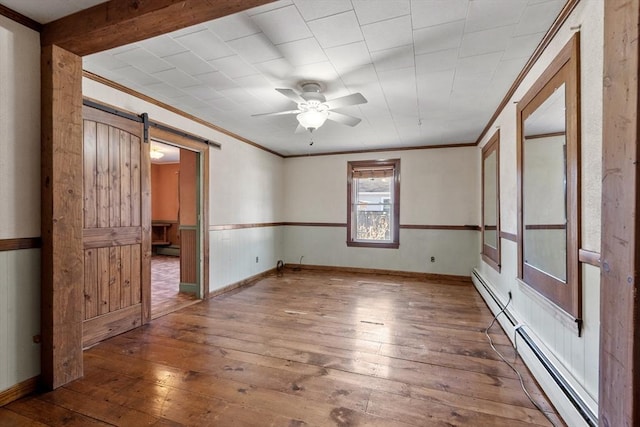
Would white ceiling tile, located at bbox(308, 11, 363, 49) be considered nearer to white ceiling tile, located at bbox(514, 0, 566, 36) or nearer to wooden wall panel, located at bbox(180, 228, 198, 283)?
white ceiling tile, located at bbox(514, 0, 566, 36)

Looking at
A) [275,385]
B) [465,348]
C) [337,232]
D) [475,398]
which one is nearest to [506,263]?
[465,348]

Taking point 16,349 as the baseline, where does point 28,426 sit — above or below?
below

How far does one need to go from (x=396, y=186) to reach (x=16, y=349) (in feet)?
17.0

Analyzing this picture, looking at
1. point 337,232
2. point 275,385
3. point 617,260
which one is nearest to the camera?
point 617,260

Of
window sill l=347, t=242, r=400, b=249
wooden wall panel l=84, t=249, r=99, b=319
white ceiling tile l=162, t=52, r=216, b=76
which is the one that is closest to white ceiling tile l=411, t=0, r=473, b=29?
white ceiling tile l=162, t=52, r=216, b=76

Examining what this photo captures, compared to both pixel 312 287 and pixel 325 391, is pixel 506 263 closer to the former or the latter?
pixel 325 391

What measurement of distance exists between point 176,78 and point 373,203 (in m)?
4.05

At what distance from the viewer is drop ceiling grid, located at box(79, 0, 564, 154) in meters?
1.79

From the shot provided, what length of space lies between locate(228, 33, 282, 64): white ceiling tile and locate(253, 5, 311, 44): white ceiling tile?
0.07m

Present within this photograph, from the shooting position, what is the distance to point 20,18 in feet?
6.10

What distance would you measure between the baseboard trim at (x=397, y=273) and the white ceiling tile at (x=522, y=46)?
145 inches

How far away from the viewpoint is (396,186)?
551 cm

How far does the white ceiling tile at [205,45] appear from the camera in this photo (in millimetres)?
2033

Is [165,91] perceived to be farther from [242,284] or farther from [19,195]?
[242,284]
